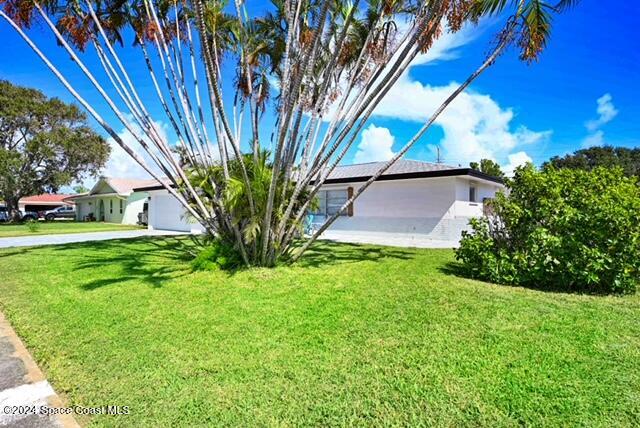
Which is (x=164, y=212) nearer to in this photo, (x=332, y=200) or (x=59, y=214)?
(x=332, y=200)

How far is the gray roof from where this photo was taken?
15.5 m

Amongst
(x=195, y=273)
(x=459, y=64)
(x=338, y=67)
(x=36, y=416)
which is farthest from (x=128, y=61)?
(x=36, y=416)

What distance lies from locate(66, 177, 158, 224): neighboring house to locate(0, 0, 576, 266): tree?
20.9 m

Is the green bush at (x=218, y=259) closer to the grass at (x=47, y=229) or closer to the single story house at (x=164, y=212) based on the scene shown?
the single story house at (x=164, y=212)

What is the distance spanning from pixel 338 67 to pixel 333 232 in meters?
8.71

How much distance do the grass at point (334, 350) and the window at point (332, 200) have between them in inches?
428

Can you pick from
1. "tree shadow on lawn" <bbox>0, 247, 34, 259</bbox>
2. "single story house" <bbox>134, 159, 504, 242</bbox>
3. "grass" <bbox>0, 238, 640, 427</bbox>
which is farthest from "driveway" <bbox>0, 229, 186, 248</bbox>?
"grass" <bbox>0, 238, 640, 427</bbox>

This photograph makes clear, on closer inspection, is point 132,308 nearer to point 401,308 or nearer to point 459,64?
point 401,308

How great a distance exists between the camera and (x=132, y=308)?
5.43 meters

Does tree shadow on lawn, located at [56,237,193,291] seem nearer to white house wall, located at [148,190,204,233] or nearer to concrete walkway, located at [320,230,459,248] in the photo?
concrete walkway, located at [320,230,459,248]

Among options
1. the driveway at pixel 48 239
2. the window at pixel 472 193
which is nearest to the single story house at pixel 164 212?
the driveway at pixel 48 239

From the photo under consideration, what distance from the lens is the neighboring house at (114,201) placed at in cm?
3056

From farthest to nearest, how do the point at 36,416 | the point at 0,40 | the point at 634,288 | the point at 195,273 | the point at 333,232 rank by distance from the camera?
the point at 333,232
the point at 0,40
the point at 195,273
the point at 634,288
the point at 36,416

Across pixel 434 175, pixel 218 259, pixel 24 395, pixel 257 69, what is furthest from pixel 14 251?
pixel 434 175
